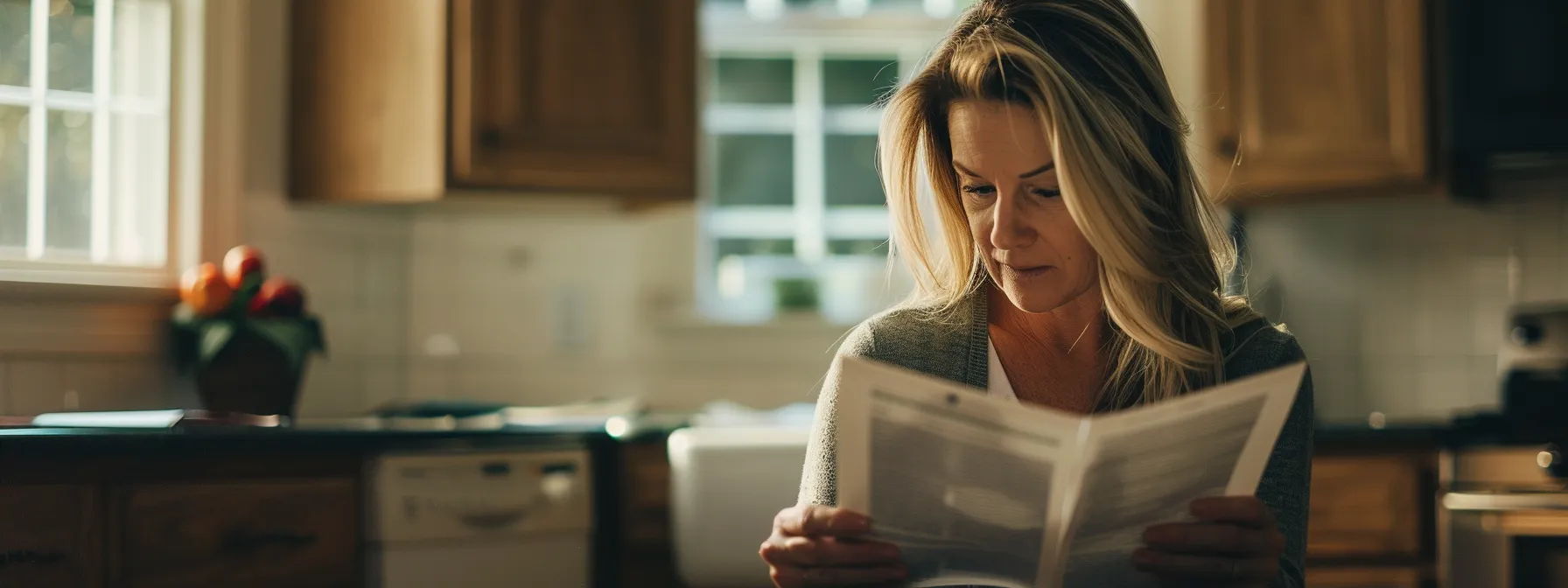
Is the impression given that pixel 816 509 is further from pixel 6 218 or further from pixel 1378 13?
pixel 1378 13

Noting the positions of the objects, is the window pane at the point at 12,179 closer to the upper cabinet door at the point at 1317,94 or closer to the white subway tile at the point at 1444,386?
the upper cabinet door at the point at 1317,94

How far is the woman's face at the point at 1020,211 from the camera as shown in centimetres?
128

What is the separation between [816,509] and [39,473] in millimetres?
1455

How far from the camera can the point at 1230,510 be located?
1.10 meters

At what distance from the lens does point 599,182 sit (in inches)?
121

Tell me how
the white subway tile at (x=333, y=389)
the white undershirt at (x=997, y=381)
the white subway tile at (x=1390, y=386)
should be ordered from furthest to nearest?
the white subway tile at (x=1390, y=386)
the white subway tile at (x=333, y=389)
the white undershirt at (x=997, y=381)

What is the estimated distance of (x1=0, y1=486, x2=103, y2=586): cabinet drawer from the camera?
6.61ft

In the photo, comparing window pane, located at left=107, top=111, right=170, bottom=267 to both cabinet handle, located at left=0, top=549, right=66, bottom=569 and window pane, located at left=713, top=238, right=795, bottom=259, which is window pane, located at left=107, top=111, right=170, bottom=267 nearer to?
cabinet handle, located at left=0, top=549, right=66, bottom=569

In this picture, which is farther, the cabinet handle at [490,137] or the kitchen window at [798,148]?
the kitchen window at [798,148]

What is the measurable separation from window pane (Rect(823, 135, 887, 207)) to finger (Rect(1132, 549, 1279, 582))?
2.64 m

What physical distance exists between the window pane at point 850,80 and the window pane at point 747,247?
16.3 inches

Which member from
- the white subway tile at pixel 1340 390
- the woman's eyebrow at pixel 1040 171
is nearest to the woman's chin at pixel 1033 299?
the woman's eyebrow at pixel 1040 171

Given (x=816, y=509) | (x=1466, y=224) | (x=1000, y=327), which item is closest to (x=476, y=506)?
(x=1000, y=327)

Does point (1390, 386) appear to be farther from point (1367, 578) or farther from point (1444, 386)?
point (1367, 578)
